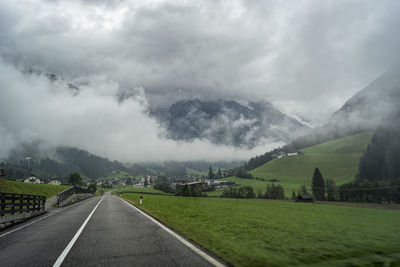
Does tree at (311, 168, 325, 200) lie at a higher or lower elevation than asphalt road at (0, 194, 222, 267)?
lower

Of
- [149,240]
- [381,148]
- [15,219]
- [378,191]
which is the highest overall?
[381,148]

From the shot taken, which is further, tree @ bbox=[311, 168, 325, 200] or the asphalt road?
tree @ bbox=[311, 168, 325, 200]

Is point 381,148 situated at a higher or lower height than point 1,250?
higher

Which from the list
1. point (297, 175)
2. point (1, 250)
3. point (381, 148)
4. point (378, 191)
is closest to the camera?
point (1, 250)

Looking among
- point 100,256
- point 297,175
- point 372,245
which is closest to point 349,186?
point 297,175

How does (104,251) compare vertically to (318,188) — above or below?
above

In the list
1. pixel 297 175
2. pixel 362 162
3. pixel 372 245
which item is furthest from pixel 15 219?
pixel 297 175

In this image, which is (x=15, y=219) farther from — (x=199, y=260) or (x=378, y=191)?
(x=378, y=191)

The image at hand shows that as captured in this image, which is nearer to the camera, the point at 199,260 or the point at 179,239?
the point at 199,260

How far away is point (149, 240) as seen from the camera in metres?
8.37

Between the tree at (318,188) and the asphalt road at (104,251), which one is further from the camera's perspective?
the tree at (318,188)

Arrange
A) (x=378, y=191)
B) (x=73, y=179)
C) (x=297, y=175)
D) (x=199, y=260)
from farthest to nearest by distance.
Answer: (x=297, y=175), (x=73, y=179), (x=378, y=191), (x=199, y=260)

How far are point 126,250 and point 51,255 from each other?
2.20 meters

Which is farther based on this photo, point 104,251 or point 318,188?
point 318,188
